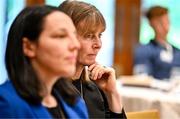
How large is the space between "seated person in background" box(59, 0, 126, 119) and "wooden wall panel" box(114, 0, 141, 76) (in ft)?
10.9

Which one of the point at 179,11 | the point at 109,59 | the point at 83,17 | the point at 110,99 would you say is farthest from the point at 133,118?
the point at 179,11

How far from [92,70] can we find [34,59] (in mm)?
695

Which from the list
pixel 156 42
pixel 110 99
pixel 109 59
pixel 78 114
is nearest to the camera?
pixel 78 114

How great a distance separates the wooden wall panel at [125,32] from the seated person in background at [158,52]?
0.56 meters

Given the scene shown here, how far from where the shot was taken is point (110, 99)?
2162mm

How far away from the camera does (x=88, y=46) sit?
76.9 inches

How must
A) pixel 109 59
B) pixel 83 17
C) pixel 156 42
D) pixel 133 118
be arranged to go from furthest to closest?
1. pixel 109 59
2. pixel 156 42
3. pixel 133 118
4. pixel 83 17

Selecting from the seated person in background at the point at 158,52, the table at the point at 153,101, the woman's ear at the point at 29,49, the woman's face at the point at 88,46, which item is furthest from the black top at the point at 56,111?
the seated person in background at the point at 158,52

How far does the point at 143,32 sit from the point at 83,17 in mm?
3664

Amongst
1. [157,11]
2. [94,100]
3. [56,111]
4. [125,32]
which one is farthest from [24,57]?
[125,32]

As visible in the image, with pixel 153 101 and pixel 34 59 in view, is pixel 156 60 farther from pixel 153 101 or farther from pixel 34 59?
pixel 34 59

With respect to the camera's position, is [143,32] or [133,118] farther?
[143,32]

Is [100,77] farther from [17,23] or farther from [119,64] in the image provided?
[119,64]

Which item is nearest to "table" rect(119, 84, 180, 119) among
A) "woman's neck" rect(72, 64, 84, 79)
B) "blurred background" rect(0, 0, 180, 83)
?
"blurred background" rect(0, 0, 180, 83)
